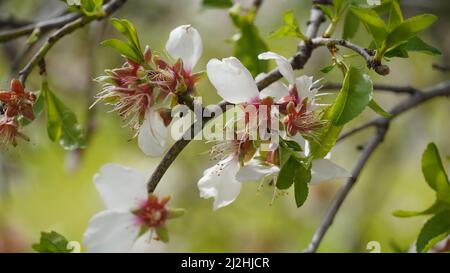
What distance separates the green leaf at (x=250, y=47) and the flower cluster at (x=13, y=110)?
Answer: 0.51m

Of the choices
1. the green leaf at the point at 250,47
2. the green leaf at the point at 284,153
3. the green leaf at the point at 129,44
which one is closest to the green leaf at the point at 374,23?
the green leaf at the point at 284,153

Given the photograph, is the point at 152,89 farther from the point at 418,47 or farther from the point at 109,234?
the point at 418,47

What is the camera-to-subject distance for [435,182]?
4.40ft

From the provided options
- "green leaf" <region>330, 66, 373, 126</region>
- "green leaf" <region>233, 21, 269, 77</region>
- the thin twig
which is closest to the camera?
"green leaf" <region>330, 66, 373, 126</region>

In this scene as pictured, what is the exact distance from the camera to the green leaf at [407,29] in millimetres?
1115

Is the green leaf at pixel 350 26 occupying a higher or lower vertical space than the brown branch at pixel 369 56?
lower

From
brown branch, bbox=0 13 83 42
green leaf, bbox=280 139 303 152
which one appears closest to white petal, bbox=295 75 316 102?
green leaf, bbox=280 139 303 152

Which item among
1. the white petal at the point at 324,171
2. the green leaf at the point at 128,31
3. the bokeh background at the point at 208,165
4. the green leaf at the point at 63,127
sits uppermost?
the green leaf at the point at 128,31

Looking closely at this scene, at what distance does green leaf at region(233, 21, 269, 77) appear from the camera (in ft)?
5.23

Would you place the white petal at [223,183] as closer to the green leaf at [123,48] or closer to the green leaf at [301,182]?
the green leaf at [301,182]

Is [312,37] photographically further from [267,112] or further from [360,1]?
[267,112]

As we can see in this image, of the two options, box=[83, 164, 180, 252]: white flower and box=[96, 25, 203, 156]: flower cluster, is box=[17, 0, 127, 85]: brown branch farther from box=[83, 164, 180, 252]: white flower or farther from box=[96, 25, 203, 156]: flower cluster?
box=[83, 164, 180, 252]: white flower

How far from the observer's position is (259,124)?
3.72ft

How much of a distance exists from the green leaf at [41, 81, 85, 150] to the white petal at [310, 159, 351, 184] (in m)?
0.50
